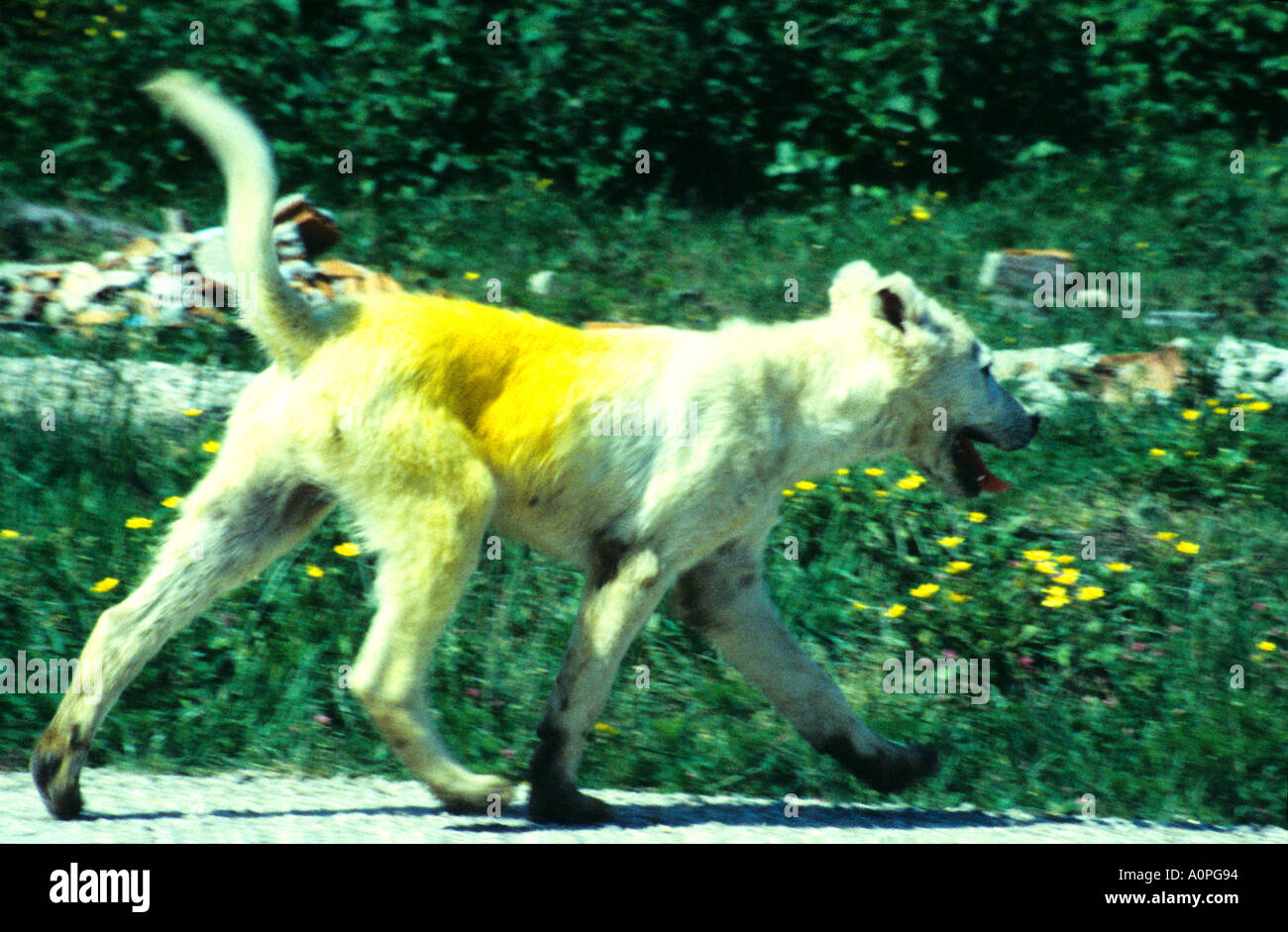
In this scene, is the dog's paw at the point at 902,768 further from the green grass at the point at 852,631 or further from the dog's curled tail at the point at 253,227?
the dog's curled tail at the point at 253,227

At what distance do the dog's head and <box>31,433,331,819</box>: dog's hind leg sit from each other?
1864 millimetres

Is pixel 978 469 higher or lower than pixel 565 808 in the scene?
higher

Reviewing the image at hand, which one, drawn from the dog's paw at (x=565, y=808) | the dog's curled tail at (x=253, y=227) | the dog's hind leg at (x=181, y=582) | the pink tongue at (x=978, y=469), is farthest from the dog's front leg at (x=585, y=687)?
the pink tongue at (x=978, y=469)

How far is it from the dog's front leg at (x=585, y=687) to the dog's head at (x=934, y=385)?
110 cm

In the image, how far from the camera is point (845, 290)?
17.8ft

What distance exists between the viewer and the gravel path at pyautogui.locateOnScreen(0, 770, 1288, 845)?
450cm

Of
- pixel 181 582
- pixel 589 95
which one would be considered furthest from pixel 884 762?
pixel 589 95

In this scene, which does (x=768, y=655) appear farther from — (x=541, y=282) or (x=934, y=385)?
(x=541, y=282)

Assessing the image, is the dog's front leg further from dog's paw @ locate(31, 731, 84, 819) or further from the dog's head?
dog's paw @ locate(31, 731, 84, 819)

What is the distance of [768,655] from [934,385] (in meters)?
1.04

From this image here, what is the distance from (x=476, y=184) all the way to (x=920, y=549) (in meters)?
5.21

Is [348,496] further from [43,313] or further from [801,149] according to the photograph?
[801,149]

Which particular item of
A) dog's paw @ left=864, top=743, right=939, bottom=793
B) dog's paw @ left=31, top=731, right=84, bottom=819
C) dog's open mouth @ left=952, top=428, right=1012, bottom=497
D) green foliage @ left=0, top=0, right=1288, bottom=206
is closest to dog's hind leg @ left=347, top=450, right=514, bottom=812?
dog's paw @ left=31, top=731, right=84, bottom=819

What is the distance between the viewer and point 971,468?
554 centimetres
